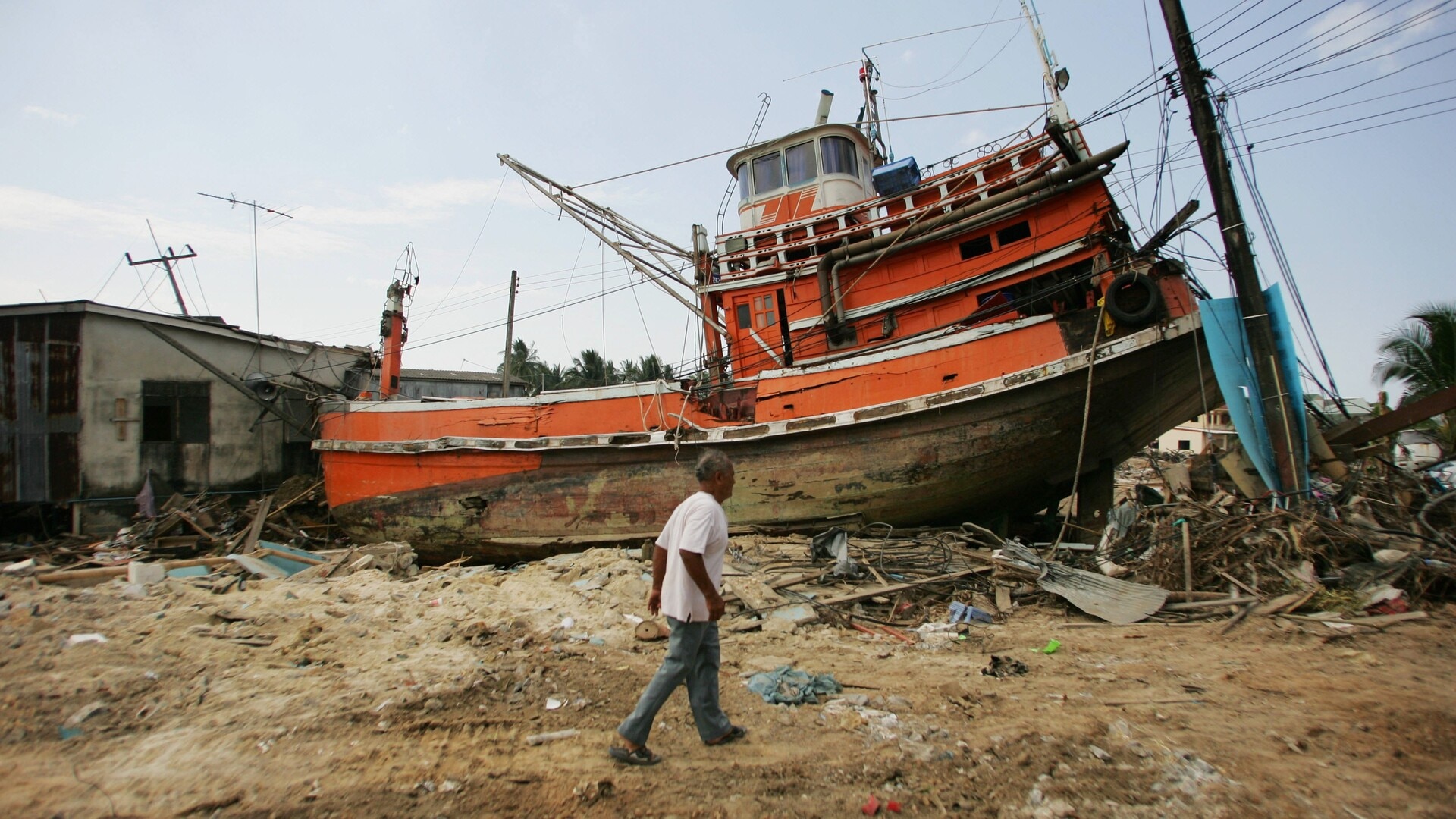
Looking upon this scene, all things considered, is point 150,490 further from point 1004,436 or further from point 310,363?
point 1004,436

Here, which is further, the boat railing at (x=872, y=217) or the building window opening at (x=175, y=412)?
the building window opening at (x=175, y=412)

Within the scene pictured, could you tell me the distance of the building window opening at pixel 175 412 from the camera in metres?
12.8

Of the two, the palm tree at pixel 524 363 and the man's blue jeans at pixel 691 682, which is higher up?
the palm tree at pixel 524 363

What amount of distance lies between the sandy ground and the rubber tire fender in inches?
135

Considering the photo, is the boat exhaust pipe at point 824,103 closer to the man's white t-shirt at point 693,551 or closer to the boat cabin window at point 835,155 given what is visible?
the boat cabin window at point 835,155

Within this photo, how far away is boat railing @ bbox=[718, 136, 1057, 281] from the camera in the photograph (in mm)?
8312

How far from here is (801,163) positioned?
10.8 meters

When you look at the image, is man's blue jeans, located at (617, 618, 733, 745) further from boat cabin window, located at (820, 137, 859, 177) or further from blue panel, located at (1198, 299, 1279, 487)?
boat cabin window, located at (820, 137, 859, 177)

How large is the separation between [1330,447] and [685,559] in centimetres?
680

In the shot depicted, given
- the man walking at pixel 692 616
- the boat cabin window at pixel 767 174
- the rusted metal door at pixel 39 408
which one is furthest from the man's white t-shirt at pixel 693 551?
the rusted metal door at pixel 39 408

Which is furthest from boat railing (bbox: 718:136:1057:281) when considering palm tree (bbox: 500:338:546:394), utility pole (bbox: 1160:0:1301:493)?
palm tree (bbox: 500:338:546:394)

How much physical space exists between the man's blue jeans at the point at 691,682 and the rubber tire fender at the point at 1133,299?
6.09 meters

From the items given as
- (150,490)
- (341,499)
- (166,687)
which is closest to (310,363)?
(150,490)

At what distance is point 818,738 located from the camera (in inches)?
121
